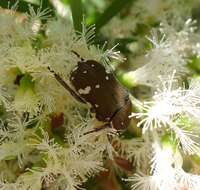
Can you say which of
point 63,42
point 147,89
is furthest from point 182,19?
point 63,42

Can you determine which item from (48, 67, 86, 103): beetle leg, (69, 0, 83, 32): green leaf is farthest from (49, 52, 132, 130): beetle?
(69, 0, 83, 32): green leaf

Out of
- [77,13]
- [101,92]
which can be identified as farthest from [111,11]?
[101,92]

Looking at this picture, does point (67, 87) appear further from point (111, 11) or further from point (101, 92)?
point (111, 11)

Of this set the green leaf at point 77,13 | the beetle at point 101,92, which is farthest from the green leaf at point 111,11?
the beetle at point 101,92

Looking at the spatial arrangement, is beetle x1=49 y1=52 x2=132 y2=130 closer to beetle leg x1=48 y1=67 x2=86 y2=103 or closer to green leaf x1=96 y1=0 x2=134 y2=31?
beetle leg x1=48 y1=67 x2=86 y2=103

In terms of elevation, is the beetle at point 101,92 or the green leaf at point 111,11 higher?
the green leaf at point 111,11

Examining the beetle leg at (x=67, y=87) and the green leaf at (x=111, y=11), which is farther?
the green leaf at (x=111, y=11)

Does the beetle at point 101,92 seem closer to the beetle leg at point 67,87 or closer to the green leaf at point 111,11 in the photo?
the beetle leg at point 67,87
